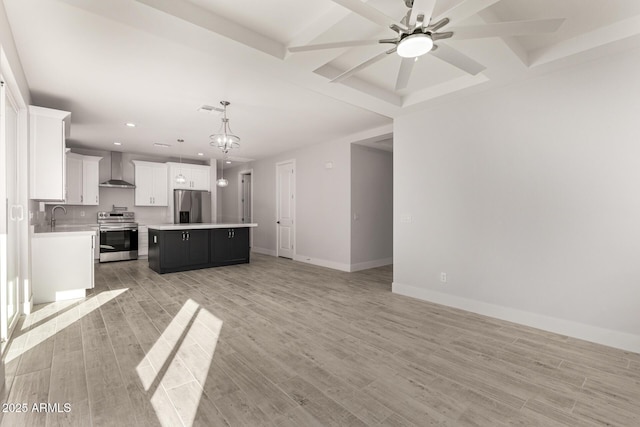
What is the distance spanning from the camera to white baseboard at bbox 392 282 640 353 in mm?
2682

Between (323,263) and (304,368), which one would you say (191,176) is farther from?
(304,368)

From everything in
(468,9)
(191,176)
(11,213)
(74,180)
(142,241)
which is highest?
(468,9)

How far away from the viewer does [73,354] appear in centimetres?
249

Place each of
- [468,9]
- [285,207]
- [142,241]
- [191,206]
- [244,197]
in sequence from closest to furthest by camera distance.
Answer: [468,9], [142,241], [285,207], [191,206], [244,197]

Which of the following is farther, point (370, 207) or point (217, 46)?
point (370, 207)

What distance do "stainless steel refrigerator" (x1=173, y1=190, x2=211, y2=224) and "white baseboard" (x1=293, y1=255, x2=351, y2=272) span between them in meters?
3.01

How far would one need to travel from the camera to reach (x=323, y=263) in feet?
21.6

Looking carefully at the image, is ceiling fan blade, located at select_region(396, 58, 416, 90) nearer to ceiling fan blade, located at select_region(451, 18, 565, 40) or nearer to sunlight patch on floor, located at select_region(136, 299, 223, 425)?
ceiling fan blade, located at select_region(451, 18, 565, 40)

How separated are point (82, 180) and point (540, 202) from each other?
8.59 meters

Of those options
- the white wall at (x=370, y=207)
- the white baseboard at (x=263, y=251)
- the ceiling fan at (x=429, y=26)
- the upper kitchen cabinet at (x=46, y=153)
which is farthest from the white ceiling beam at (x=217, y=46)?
the white baseboard at (x=263, y=251)

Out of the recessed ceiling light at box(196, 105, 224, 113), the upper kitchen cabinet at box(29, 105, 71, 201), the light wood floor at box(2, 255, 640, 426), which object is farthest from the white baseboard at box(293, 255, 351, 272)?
the upper kitchen cabinet at box(29, 105, 71, 201)

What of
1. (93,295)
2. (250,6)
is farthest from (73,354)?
(250,6)

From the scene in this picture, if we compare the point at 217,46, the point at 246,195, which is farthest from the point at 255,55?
the point at 246,195

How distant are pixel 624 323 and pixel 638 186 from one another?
3.99 ft
